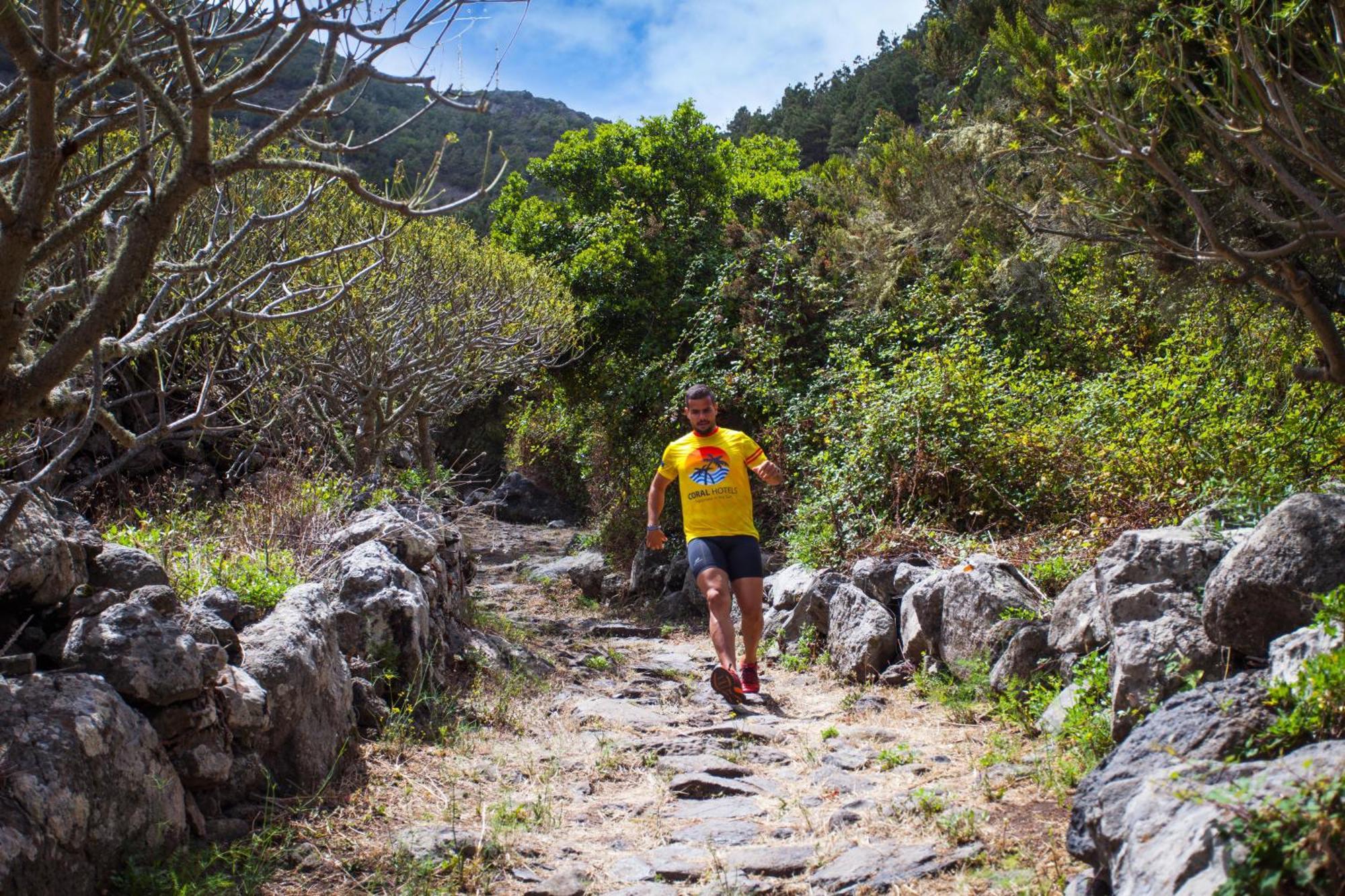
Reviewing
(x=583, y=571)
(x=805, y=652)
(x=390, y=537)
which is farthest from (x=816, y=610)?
(x=583, y=571)

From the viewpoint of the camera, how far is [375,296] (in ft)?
37.9

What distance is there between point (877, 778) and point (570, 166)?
18490 mm

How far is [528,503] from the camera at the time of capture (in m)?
25.4

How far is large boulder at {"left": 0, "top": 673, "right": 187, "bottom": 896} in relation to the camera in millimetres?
2977

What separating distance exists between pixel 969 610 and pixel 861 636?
120cm

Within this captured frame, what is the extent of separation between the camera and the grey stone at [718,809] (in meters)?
4.39

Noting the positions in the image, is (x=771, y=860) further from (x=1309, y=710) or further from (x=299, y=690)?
(x=299, y=690)

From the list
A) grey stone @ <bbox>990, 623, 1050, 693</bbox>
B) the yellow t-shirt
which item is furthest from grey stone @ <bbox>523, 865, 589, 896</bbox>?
the yellow t-shirt

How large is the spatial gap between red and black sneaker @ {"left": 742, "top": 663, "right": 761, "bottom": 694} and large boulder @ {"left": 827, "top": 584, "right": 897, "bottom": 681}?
85cm

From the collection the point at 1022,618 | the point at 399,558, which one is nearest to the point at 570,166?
the point at 399,558

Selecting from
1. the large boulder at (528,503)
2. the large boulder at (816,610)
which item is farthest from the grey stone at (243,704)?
the large boulder at (528,503)

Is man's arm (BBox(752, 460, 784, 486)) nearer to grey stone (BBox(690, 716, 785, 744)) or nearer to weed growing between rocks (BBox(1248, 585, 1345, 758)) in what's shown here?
grey stone (BBox(690, 716, 785, 744))

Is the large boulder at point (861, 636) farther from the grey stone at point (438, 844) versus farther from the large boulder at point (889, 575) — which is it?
the grey stone at point (438, 844)

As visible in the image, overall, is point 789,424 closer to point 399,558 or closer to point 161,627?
point 399,558
